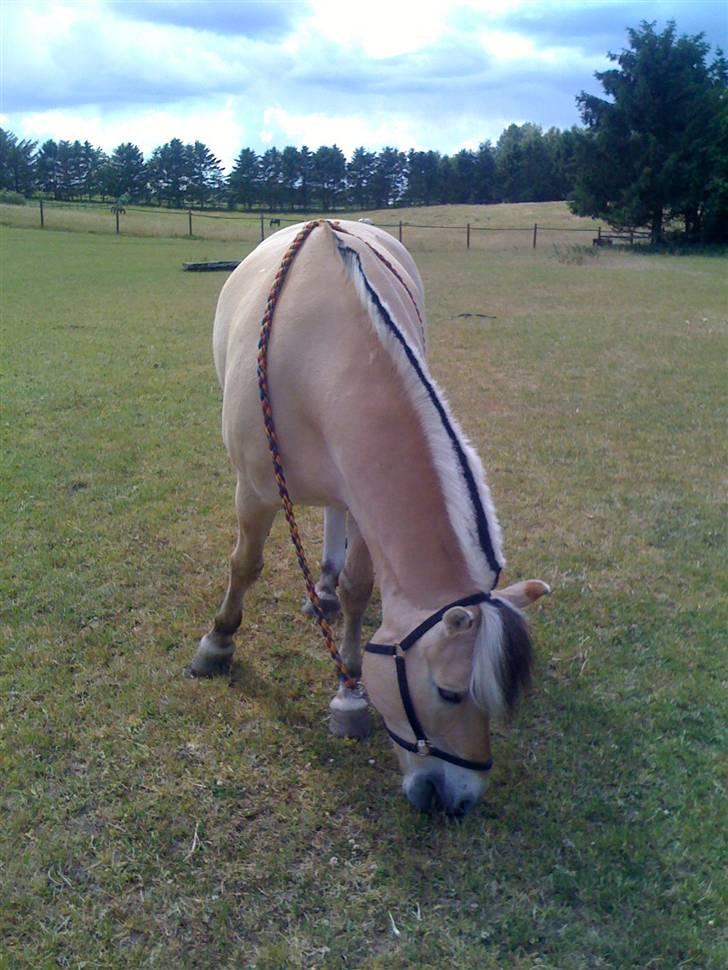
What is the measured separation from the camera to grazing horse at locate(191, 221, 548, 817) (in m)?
2.12

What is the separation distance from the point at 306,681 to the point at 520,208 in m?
56.5

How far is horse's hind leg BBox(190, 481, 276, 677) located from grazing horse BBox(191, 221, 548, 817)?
11.7 inches

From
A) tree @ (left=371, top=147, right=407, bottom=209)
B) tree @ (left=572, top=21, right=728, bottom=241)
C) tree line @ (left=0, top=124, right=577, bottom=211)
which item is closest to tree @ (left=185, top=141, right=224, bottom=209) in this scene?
tree line @ (left=0, top=124, right=577, bottom=211)

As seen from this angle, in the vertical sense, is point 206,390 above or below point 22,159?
below

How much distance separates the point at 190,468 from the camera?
5.90 metres

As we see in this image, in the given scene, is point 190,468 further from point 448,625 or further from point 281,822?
point 448,625

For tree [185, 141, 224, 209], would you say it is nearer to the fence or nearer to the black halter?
the fence

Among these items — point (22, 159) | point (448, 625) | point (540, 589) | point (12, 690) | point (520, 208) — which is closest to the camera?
point (448, 625)

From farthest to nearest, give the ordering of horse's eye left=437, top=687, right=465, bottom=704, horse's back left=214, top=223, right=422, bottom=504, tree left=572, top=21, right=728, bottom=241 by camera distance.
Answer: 1. tree left=572, top=21, right=728, bottom=241
2. horse's back left=214, top=223, right=422, bottom=504
3. horse's eye left=437, top=687, right=465, bottom=704

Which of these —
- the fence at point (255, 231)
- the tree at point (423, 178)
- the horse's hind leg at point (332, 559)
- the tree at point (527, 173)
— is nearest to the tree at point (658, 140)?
the fence at point (255, 231)

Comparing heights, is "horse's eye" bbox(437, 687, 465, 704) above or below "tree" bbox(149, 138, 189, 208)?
below

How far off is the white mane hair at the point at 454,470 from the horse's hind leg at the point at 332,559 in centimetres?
168

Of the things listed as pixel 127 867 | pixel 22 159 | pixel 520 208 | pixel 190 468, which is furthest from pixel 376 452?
pixel 22 159

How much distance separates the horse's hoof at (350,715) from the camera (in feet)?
9.92
